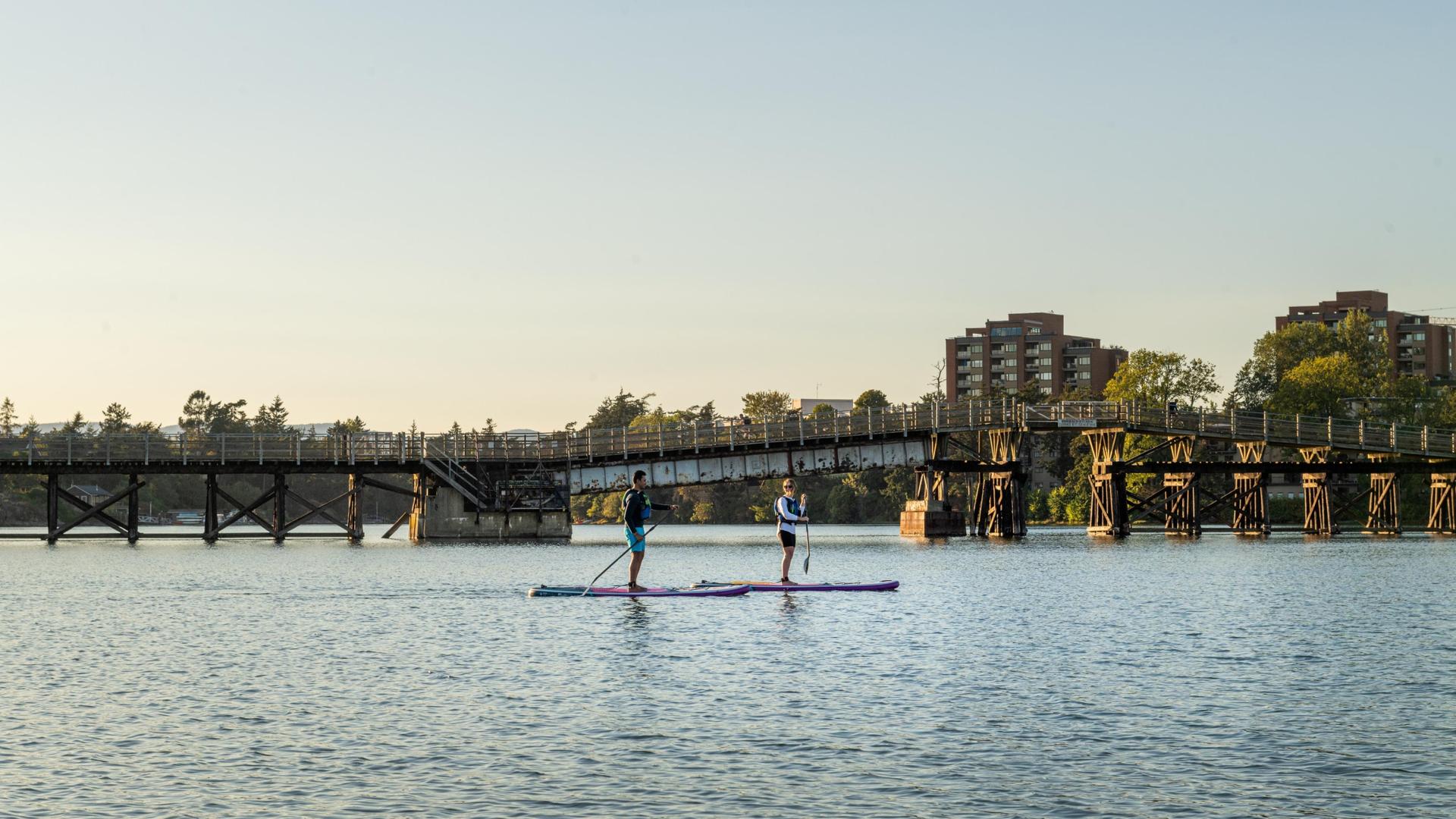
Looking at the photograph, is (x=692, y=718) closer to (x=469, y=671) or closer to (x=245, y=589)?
(x=469, y=671)

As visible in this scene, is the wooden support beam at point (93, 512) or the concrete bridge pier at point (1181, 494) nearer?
the wooden support beam at point (93, 512)

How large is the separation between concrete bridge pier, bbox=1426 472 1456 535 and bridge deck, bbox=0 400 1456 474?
5041 millimetres

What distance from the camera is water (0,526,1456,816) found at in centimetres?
1565

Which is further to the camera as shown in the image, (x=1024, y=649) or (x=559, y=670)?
(x=1024, y=649)

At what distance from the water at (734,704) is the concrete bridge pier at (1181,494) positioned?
56308 mm

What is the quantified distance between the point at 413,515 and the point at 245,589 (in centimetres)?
4706

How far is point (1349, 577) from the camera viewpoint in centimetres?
5253

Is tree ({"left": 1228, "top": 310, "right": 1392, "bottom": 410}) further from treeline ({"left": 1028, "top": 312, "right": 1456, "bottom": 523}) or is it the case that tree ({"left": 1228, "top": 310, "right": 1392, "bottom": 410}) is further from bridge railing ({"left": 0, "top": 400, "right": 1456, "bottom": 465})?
bridge railing ({"left": 0, "top": 400, "right": 1456, "bottom": 465})

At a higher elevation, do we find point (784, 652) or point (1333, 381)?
point (1333, 381)

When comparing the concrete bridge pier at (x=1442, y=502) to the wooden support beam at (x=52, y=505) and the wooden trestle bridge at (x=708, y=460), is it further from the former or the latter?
the wooden support beam at (x=52, y=505)

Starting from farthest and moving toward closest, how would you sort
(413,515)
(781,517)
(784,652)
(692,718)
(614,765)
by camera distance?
(413,515) → (781,517) → (784,652) → (692,718) → (614,765)

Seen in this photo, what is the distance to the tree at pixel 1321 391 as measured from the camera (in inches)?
5300

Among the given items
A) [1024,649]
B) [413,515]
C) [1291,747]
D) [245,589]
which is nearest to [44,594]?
[245,589]

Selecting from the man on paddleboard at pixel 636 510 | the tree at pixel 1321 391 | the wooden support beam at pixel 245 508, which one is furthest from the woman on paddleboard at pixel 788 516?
the tree at pixel 1321 391
